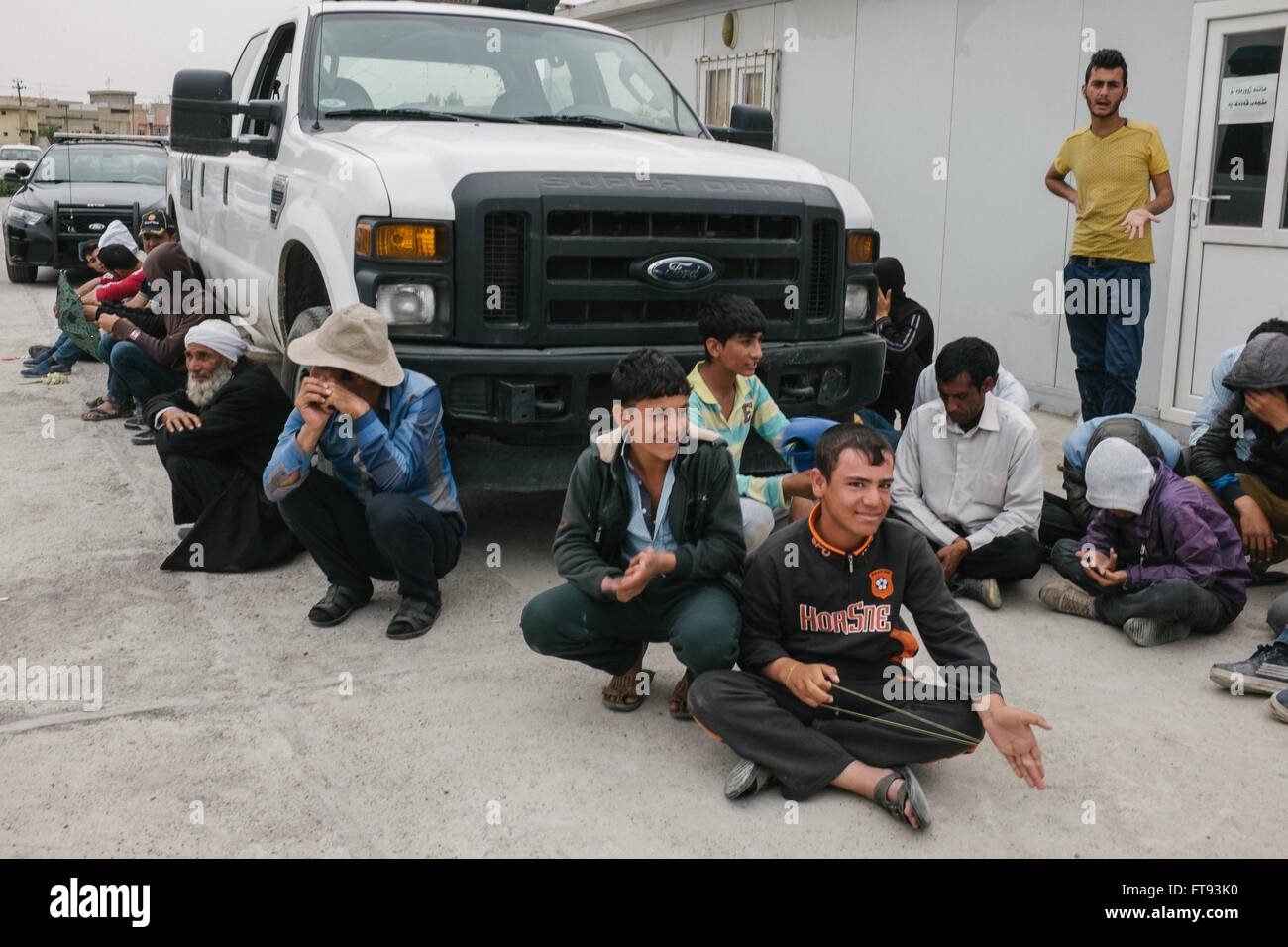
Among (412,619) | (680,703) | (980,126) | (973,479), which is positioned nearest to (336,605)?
(412,619)

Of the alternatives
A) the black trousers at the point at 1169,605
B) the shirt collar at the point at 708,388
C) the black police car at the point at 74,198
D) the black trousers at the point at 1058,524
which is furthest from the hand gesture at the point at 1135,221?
the black police car at the point at 74,198

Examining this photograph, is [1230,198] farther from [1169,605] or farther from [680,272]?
[680,272]

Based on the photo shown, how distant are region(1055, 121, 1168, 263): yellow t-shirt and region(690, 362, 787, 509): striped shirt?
106 inches

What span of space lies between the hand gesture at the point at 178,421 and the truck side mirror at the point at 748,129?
2990 millimetres

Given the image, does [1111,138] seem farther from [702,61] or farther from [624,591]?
[702,61]

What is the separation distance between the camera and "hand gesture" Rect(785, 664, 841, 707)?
Answer: 318 cm

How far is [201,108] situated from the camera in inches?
221

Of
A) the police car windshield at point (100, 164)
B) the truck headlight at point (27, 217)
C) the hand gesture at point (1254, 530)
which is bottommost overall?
the hand gesture at point (1254, 530)

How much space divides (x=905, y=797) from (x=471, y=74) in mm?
4070

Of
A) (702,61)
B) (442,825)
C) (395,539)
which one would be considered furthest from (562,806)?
(702,61)

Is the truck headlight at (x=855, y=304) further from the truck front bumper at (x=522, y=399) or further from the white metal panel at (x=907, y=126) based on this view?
the white metal panel at (x=907, y=126)

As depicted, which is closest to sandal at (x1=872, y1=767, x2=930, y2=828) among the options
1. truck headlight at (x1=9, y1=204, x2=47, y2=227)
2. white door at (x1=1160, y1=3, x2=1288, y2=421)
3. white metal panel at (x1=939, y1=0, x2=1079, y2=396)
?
white door at (x1=1160, y1=3, x2=1288, y2=421)

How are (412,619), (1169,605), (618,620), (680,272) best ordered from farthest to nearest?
(680,272) → (412,619) → (1169,605) → (618,620)

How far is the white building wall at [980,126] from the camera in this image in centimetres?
749
